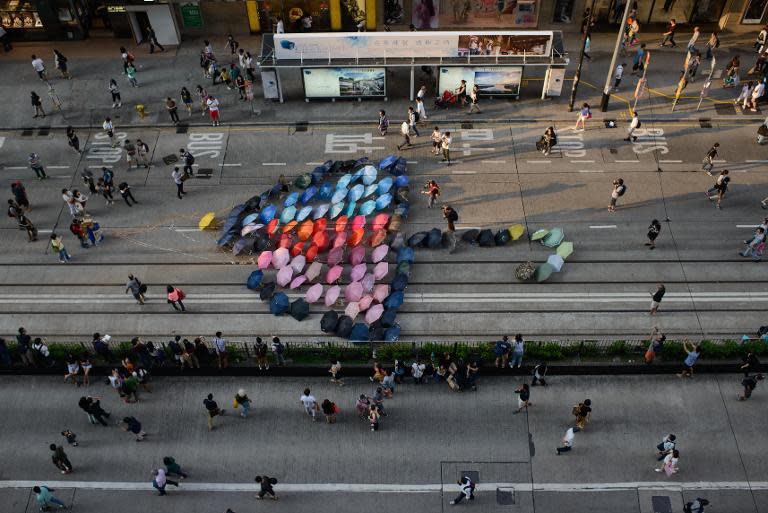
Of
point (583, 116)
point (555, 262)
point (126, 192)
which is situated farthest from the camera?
point (583, 116)

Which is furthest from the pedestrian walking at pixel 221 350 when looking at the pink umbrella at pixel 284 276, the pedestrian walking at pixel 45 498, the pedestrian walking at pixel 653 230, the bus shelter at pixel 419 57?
the pedestrian walking at pixel 653 230

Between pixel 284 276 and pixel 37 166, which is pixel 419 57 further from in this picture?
pixel 37 166

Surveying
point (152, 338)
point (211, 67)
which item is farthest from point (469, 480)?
point (211, 67)

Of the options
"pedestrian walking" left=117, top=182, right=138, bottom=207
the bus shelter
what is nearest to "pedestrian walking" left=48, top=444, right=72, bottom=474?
"pedestrian walking" left=117, top=182, right=138, bottom=207

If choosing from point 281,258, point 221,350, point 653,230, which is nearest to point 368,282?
point 281,258

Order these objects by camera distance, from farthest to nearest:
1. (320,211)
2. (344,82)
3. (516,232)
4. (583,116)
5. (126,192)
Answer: (344,82) → (583,116) → (126,192) → (320,211) → (516,232)
